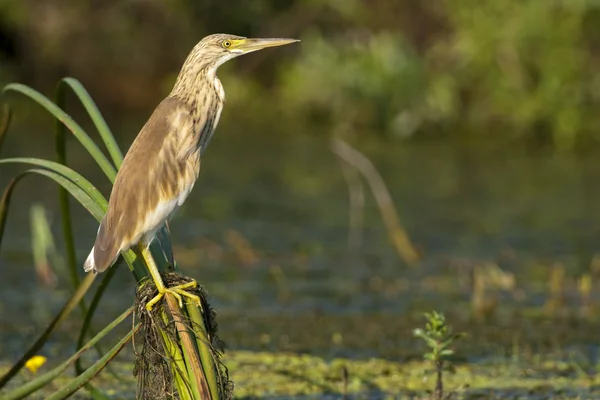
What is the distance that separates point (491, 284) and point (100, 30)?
35.2 feet

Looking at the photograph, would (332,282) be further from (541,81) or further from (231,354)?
(541,81)

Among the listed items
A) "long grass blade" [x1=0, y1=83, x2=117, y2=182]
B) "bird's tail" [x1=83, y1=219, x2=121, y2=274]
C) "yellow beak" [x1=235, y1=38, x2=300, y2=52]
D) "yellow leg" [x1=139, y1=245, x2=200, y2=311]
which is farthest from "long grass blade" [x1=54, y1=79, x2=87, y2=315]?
"yellow leg" [x1=139, y1=245, x2=200, y2=311]

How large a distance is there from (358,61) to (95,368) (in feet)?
37.6

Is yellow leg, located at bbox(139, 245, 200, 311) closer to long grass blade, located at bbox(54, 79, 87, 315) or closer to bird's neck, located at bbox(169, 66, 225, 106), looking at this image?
bird's neck, located at bbox(169, 66, 225, 106)

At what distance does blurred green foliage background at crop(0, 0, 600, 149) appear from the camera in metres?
13.6

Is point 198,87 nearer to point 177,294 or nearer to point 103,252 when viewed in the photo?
point 103,252

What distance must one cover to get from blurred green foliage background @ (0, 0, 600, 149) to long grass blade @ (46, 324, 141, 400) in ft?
34.5

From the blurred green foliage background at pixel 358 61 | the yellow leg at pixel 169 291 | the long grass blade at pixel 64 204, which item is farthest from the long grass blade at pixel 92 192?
the blurred green foliage background at pixel 358 61

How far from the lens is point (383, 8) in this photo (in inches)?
635

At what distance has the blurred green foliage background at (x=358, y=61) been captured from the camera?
13.6m

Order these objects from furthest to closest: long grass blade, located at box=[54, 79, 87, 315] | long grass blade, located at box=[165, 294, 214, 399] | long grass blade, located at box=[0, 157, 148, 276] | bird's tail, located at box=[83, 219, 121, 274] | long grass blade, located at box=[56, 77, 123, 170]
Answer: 1. long grass blade, located at box=[54, 79, 87, 315]
2. long grass blade, located at box=[56, 77, 123, 170]
3. long grass blade, located at box=[0, 157, 148, 276]
4. bird's tail, located at box=[83, 219, 121, 274]
5. long grass blade, located at box=[165, 294, 214, 399]

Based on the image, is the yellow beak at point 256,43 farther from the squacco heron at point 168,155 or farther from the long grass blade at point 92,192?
the long grass blade at point 92,192

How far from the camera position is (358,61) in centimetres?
1466

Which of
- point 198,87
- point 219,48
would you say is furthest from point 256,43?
point 198,87
